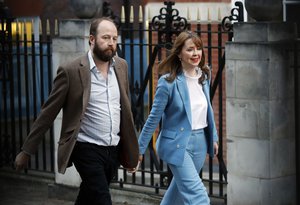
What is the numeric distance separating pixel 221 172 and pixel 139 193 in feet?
3.69

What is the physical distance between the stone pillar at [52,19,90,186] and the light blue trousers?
3.35 metres

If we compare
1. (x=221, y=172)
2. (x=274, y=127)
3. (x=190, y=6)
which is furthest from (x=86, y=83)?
(x=190, y=6)

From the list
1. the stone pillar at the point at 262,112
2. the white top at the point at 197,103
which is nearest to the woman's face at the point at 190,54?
the white top at the point at 197,103

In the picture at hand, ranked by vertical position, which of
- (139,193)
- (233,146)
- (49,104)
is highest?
(49,104)

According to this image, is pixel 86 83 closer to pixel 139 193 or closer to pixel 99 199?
pixel 99 199

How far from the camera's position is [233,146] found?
9367mm

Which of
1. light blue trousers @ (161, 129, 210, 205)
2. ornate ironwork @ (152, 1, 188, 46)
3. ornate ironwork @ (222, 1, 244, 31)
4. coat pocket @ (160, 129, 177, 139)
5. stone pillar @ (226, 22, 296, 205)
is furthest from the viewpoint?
ornate ironwork @ (152, 1, 188, 46)

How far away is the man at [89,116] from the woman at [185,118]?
53cm

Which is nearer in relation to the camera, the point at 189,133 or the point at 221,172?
the point at 189,133

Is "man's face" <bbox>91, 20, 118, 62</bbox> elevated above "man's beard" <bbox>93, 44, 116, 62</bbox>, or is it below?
above

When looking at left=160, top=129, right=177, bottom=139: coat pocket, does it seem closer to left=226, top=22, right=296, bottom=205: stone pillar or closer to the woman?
the woman

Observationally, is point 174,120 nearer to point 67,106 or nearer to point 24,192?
point 67,106

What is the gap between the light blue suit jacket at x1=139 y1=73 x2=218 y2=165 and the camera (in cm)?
775

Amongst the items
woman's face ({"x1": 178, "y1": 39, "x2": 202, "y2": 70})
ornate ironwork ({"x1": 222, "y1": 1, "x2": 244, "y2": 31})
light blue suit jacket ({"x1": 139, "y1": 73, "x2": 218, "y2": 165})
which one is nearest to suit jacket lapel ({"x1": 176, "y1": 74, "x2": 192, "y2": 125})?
light blue suit jacket ({"x1": 139, "y1": 73, "x2": 218, "y2": 165})
